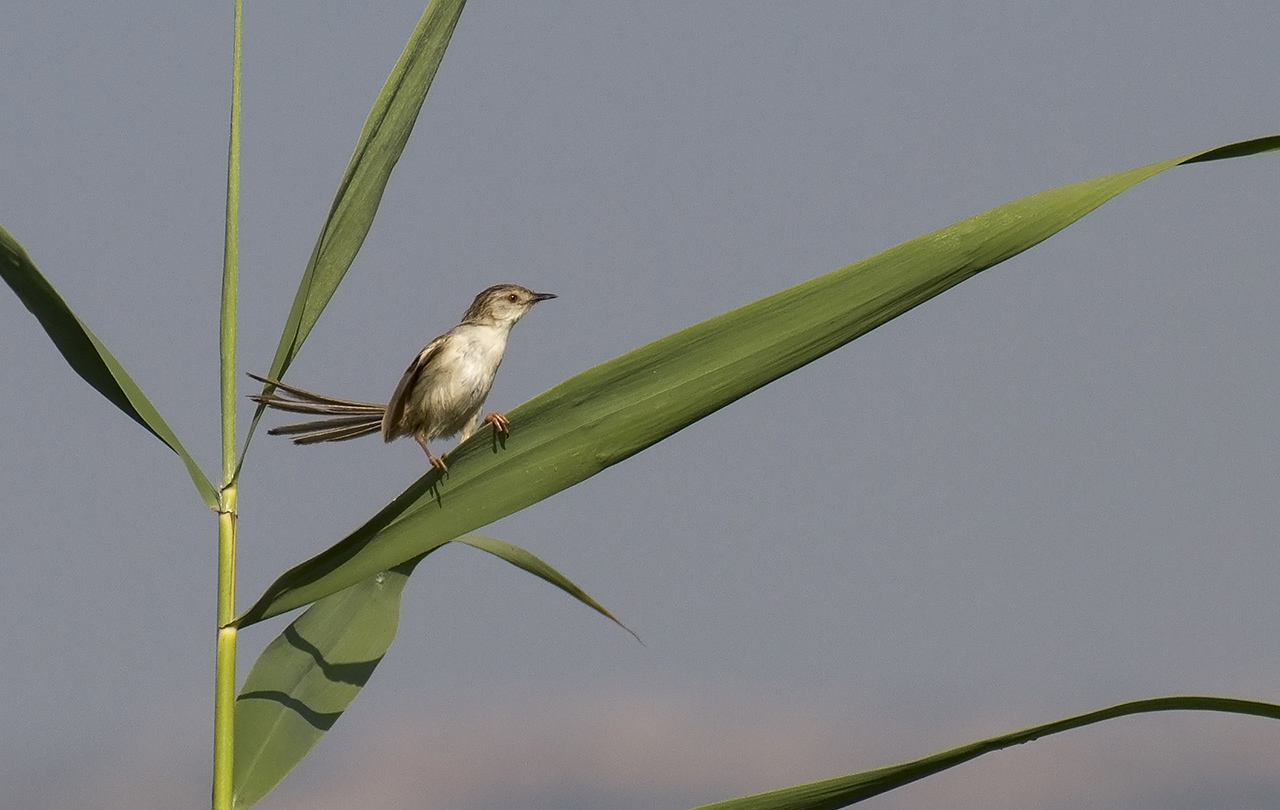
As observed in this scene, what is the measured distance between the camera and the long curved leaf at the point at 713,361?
152cm

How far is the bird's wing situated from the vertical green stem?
1.15 m

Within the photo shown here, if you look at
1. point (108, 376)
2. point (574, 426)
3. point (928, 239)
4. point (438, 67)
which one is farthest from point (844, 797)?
point (438, 67)

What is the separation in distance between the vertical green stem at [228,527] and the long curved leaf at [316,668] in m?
0.21

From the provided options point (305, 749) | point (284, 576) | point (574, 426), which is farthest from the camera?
point (305, 749)

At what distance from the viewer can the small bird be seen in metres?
3.15

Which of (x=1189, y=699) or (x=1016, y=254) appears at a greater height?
(x=1016, y=254)

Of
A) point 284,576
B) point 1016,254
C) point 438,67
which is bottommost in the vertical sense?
point 284,576

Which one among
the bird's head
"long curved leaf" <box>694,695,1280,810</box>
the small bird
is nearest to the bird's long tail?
the small bird

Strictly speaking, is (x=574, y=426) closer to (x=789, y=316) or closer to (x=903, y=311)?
(x=789, y=316)

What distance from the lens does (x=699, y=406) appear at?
1.58 metres

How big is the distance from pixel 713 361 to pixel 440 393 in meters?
2.18

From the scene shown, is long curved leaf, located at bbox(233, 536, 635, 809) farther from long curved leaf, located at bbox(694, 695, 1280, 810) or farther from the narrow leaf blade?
long curved leaf, located at bbox(694, 695, 1280, 810)

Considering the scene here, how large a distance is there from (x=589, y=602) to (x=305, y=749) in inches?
22.1

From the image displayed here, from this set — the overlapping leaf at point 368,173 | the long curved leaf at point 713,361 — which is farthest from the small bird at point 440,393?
the long curved leaf at point 713,361
